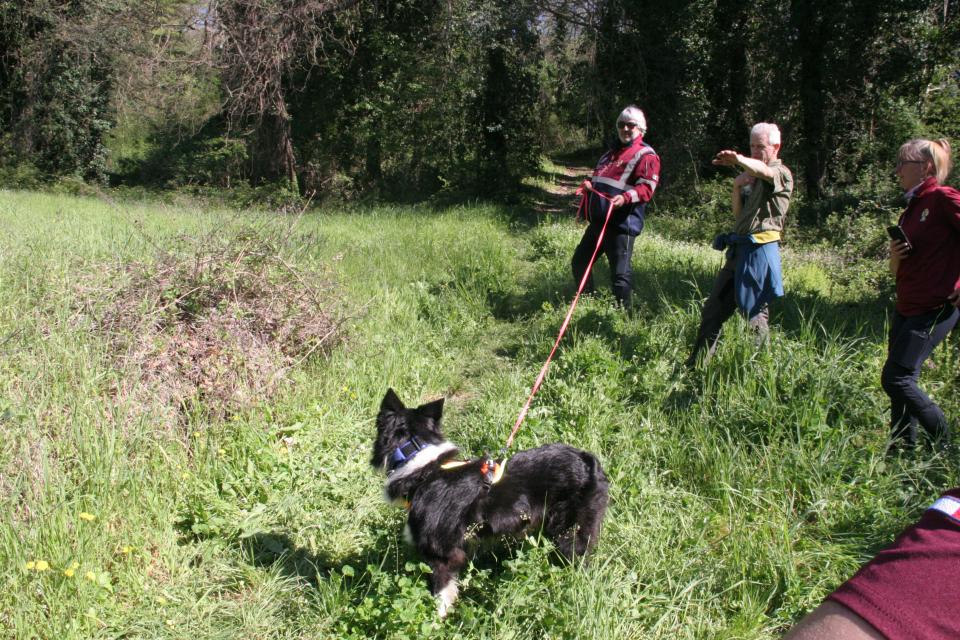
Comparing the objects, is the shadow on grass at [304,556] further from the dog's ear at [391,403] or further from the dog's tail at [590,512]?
the dog's tail at [590,512]

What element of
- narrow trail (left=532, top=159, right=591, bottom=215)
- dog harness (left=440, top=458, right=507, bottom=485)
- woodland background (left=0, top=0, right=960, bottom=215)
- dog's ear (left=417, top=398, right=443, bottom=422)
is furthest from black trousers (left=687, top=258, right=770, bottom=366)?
woodland background (left=0, top=0, right=960, bottom=215)

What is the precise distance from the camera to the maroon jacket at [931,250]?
120 inches

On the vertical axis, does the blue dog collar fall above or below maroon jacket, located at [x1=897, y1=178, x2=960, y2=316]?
below

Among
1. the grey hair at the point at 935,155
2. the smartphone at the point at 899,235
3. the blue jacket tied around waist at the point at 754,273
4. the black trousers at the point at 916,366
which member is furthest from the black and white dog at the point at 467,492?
the grey hair at the point at 935,155

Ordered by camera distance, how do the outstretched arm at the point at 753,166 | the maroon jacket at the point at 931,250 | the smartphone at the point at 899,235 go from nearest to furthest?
the maroon jacket at the point at 931,250 < the smartphone at the point at 899,235 < the outstretched arm at the point at 753,166

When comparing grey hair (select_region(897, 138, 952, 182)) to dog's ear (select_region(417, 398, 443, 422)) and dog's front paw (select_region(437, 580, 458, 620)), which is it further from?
dog's front paw (select_region(437, 580, 458, 620))

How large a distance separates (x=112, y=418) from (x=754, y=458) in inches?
140

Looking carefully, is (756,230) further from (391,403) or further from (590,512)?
(391,403)

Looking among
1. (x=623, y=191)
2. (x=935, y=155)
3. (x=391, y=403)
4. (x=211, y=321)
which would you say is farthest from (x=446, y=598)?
(x=623, y=191)

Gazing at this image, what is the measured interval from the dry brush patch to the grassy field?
5 cm

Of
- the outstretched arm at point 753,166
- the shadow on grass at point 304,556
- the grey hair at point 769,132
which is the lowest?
the shadow on grass at point 304,556

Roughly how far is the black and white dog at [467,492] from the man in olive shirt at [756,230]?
187 centimetres

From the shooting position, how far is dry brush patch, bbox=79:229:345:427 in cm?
361

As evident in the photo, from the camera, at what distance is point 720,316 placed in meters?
4.30
